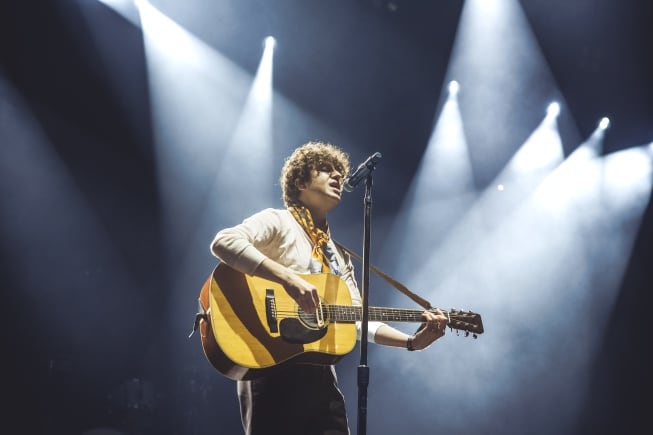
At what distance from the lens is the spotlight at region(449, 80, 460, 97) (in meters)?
8.23

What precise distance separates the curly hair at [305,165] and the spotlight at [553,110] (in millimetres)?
5894

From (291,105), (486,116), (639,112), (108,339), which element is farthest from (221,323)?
(639,112)

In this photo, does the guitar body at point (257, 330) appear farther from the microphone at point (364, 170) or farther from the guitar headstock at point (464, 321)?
the guitar headstock at point (464, 321)

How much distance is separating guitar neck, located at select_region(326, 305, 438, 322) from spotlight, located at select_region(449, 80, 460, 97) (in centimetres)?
589

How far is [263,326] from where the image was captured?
8.51 ft

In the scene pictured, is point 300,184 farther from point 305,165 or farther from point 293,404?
point 293,404

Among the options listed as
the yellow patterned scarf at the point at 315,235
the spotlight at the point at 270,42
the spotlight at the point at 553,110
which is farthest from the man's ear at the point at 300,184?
the spotlight at the point at 553,110

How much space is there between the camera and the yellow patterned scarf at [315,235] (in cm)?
298

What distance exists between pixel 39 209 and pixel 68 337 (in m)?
1.70

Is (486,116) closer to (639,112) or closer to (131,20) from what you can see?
(639,112)

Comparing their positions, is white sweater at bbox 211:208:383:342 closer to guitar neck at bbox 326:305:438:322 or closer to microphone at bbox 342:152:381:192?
guitar neck at bbox 326:305:438:322

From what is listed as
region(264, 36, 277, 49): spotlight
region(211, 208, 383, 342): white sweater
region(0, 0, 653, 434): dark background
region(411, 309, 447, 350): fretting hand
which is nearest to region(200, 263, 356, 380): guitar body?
region(211, 208, 383, 342): white sweater

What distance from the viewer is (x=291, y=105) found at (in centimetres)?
790

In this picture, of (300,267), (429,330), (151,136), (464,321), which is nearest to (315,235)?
(300,267)
